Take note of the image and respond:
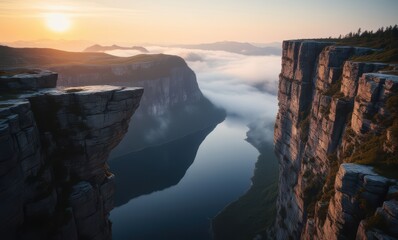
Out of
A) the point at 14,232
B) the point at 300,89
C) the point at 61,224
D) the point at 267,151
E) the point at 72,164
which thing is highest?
the point at 300,89

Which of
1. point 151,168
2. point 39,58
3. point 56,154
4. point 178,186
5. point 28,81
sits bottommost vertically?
point 151,168

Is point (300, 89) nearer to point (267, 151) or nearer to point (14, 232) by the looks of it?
point (14, 232)

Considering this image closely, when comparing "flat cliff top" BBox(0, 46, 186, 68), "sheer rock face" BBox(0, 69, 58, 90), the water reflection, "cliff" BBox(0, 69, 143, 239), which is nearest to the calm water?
the water reflection

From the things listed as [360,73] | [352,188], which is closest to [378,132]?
[352,188]

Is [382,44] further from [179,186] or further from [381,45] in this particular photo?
[179,186]

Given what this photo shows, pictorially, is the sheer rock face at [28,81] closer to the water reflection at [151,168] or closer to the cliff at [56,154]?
the cliff at [56,154]

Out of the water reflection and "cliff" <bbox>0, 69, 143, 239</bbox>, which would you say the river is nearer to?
the water reflection

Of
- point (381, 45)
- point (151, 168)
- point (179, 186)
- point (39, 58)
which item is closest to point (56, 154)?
point (381, 45)
